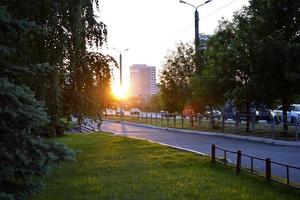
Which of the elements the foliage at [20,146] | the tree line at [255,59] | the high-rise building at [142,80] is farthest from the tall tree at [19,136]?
the high-rise building at [142,80]

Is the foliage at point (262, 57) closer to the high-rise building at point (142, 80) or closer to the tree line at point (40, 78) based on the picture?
the tree line at point (40, 78)

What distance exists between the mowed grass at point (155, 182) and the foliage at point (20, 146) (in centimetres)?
281

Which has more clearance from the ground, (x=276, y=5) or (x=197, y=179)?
(x=276, y=5)

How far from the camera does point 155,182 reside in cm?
1113

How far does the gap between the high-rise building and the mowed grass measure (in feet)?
251

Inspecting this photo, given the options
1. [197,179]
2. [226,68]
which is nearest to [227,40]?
[226,68]

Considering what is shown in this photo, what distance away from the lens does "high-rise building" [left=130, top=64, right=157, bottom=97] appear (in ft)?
319

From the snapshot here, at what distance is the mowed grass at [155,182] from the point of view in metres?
9.78

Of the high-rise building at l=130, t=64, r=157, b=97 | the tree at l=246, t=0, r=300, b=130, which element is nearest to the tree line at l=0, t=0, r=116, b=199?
the tree at l=246, t=0, r=300, b=130

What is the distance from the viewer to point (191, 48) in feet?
128

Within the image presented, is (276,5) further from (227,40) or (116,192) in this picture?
(116,192)

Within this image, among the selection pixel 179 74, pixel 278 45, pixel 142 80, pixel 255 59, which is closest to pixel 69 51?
pixel 278 45

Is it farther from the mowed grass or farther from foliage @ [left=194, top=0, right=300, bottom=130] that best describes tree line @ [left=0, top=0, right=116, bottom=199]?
foliage @ [left=194, top=0, right=300, bottom=130]

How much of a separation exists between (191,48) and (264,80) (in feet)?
46.5
